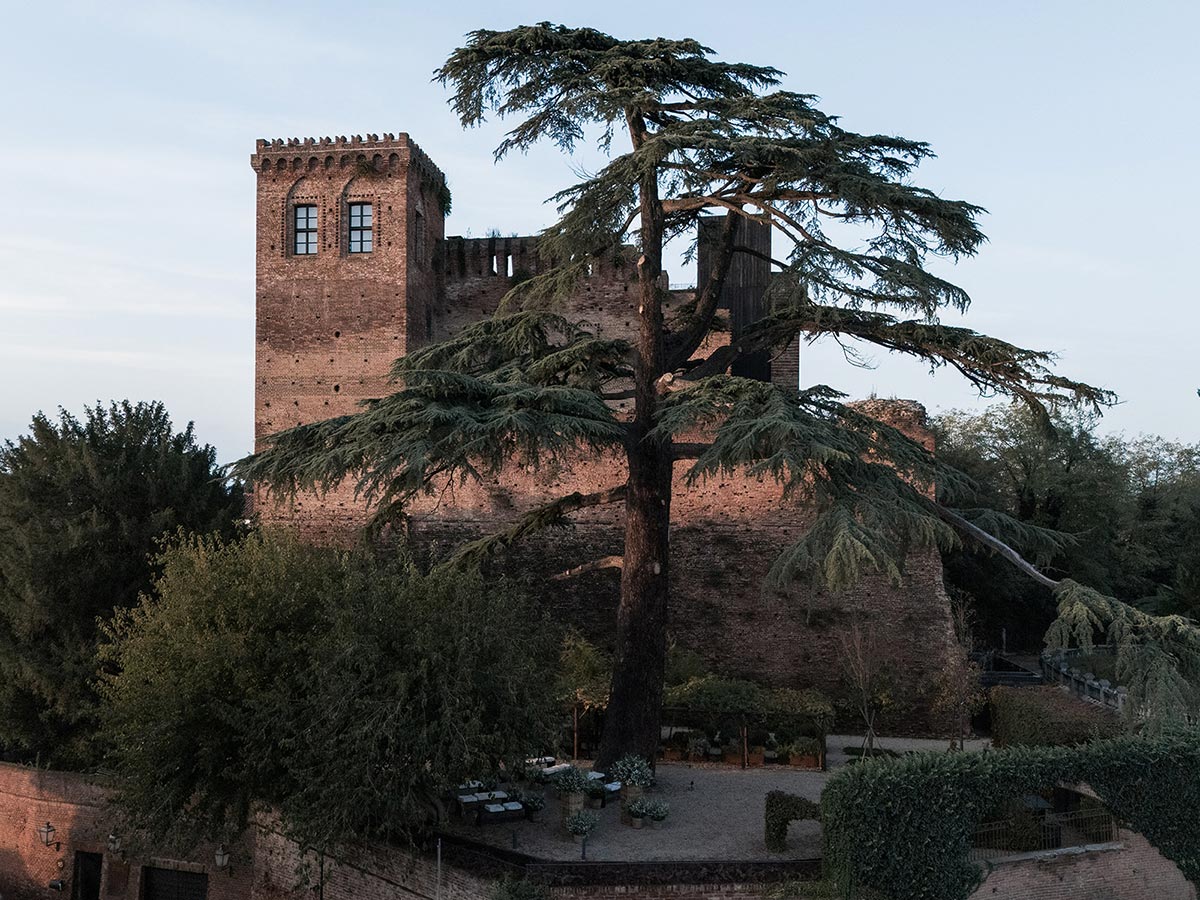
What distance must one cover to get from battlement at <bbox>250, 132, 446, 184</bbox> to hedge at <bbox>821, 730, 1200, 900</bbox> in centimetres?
2205

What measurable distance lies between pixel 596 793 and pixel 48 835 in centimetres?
998

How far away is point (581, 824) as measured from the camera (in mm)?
14414

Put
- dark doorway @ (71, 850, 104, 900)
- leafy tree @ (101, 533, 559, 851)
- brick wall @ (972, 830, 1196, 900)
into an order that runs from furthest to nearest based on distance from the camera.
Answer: dark doorway @ (71, 850, 104, 900) < brick wall @ (972, 830, 1196, 900) < leafy tree @ (101, 533, 559, 851)

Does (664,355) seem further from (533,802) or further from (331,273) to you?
(331,273)

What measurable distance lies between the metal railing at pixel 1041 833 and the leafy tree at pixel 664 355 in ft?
11.6

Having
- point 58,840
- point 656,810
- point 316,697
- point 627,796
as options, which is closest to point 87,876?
point 58,840

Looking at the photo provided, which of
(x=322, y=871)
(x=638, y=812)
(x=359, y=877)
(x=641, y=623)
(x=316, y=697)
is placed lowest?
(x=359, y=877)

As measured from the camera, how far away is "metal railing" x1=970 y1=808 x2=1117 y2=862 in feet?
45.8

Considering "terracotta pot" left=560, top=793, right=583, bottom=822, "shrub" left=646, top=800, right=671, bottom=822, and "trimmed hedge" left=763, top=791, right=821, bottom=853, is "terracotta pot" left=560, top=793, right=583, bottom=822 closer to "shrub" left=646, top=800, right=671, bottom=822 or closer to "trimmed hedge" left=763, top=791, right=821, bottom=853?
"shrub" left=646, top=800, right=671, bottom=822

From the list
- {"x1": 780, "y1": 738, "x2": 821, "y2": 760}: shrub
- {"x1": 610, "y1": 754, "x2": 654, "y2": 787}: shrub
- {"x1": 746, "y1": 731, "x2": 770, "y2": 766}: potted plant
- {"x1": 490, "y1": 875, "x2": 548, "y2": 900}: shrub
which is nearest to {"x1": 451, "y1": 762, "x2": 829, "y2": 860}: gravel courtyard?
{"x1": 610, "y1": 754, "x2": 654, "y2": 787}: shrub

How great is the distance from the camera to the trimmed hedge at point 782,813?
13875 mm

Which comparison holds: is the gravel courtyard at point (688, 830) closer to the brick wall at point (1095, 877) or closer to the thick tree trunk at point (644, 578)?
the thick tree trunk at point (644, 578)

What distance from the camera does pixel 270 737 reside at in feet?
45.7

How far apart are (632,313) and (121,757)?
20.1m
